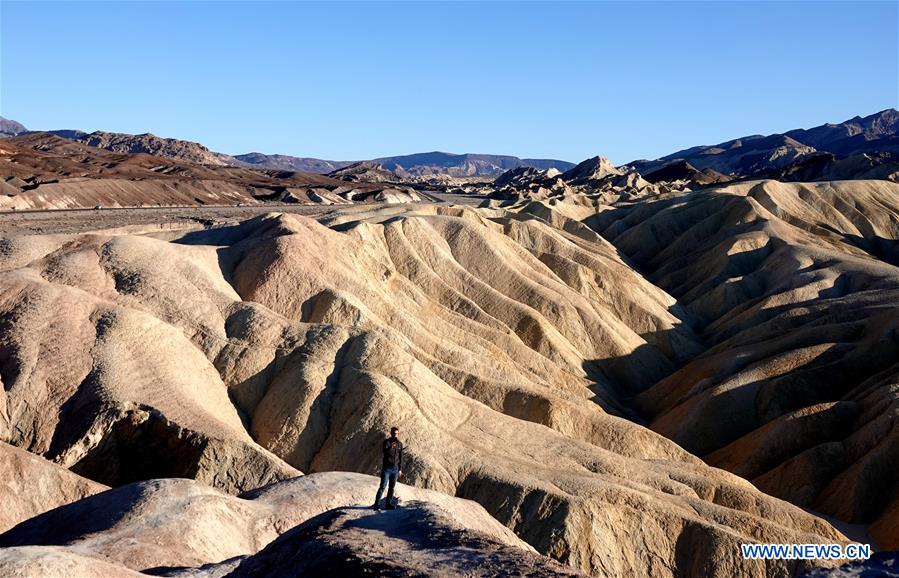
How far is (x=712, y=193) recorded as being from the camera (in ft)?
302

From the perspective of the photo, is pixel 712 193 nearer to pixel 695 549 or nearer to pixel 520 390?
pixel 520 390

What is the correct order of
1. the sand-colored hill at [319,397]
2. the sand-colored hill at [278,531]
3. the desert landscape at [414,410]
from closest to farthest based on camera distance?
1. the sand-colored hill at [278,531]
2. the desert landscape at [414,410]
3. the sand-colored hill at [319,397]

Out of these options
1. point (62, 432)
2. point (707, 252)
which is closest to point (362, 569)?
point (62, 432)

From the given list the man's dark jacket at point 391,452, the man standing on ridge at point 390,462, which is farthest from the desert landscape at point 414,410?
the man's dark jacket at point 391,452

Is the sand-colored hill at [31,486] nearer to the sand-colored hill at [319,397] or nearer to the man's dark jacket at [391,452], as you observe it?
the sand-colored hill at [319,397]

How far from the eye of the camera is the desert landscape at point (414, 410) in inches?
706

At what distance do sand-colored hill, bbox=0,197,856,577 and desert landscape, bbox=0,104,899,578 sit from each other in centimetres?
9

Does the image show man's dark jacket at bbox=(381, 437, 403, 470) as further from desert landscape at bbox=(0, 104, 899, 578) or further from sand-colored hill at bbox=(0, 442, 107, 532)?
sand-colored hill at bbox=(0, 442, 107, 532)

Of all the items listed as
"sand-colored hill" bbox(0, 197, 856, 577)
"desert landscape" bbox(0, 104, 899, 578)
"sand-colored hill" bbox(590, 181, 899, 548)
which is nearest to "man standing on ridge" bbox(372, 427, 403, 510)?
"desert landscape" bbox(0, 104, 899, 578)

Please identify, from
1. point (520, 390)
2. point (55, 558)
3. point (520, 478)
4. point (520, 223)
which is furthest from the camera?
point (520, 223)

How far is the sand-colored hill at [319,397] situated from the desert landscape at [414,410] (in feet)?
0.29

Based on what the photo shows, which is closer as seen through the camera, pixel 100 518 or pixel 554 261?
pixel 100 518

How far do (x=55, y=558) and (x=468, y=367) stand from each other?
25.8 metres

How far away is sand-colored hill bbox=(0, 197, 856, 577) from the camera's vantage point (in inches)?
981
